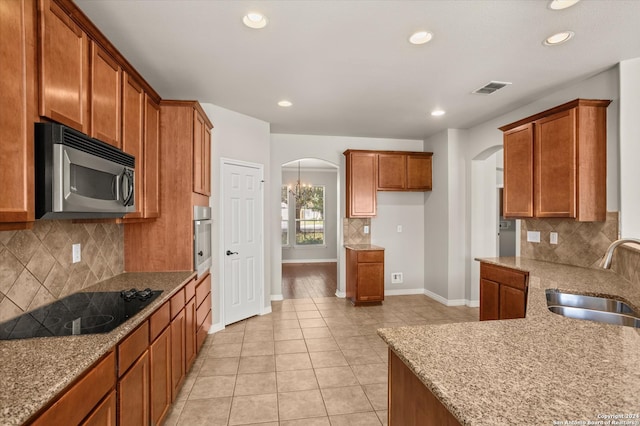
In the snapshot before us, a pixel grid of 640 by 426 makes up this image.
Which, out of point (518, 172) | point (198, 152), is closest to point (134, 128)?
point (198, 152)

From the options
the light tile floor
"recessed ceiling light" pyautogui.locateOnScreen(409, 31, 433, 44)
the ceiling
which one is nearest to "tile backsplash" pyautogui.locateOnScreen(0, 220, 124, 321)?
the light tile floor

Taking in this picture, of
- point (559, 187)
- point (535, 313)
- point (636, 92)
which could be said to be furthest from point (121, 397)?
point (636, 92)

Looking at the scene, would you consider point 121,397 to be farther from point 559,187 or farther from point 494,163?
point 494,163

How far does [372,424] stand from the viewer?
86.7 inches

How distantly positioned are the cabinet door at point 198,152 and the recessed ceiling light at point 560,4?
2.83 m

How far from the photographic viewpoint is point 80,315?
1767 mm

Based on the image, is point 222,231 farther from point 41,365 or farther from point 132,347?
point 41,365

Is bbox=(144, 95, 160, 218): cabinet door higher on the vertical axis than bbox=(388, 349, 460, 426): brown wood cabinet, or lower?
higher

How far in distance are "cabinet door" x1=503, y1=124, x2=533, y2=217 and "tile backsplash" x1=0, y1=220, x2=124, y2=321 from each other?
3.95 metres

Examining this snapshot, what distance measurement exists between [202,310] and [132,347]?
5.61 ft

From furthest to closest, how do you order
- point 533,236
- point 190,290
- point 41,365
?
point 533,236 < point 190,290 < point 41,365

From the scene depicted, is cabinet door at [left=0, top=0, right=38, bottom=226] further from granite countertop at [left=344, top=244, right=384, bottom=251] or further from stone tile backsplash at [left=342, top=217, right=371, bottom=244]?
stone tile backsplash at [left=342, top=217, right=371, bottom=244]

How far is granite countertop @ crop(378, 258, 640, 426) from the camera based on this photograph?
81 centimetres

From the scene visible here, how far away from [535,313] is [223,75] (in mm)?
3016
